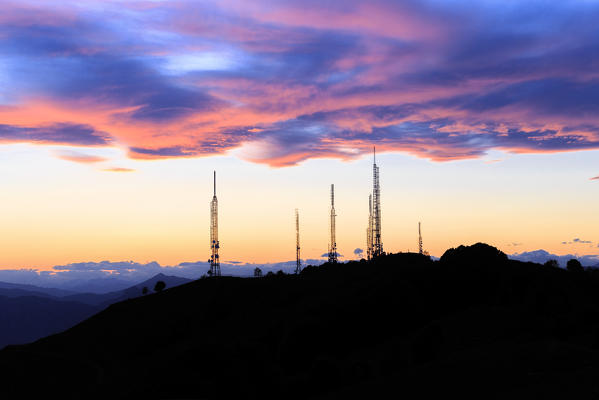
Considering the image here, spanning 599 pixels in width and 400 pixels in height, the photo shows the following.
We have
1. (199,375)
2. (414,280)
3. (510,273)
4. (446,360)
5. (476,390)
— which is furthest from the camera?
(414,280)

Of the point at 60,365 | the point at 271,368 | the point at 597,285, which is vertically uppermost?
the point at 597,285

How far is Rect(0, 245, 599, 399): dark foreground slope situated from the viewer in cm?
5384

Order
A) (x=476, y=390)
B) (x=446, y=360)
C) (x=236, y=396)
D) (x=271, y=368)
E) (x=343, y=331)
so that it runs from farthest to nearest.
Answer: (x=343, y=331), (x=271, y=368), (x=236, y=396), (x=446, y=360), (x=476, y=390)

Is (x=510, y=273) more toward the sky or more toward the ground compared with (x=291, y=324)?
more toward the sky

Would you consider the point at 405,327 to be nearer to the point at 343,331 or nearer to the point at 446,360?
the point at 343,331

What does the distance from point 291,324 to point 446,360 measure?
56453 mm

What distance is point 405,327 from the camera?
111 metres

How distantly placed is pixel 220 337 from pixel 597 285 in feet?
278

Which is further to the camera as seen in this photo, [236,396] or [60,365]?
[60,365]

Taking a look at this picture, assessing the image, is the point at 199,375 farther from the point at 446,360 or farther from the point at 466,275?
the point at 466,275

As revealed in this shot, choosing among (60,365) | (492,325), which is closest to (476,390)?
(492,325)

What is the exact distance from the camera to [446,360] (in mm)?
58719

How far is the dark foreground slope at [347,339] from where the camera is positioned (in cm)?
5384

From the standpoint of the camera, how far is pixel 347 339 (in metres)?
108
